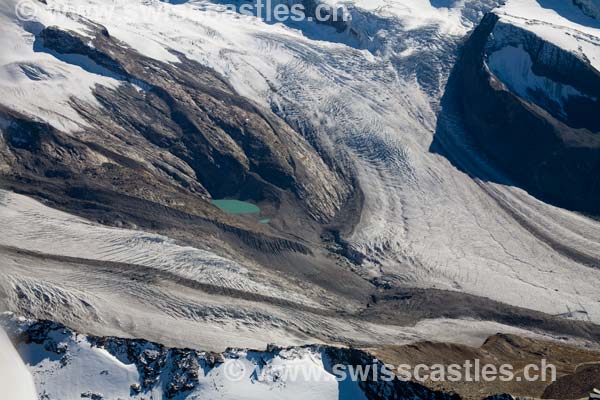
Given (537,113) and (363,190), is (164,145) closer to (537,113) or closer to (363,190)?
(363,190)

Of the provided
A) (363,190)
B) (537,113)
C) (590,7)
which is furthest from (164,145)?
(590,7)

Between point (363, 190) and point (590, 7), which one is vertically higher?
point (590, 7)

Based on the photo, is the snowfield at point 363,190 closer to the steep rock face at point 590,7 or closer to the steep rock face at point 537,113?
the steep rock face at point 537,113

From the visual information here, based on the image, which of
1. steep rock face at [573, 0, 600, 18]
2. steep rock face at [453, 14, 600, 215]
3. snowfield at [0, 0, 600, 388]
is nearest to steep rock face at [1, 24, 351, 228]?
snowfield at [0, 0, 600, 388]

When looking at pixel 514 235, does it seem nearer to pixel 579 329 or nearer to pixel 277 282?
pixel 579 329

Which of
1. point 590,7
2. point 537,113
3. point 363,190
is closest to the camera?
point 363,190

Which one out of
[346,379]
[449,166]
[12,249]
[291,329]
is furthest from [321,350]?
[449,166]

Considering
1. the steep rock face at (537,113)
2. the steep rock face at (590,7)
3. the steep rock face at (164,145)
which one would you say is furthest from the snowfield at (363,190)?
the steep rock face at (164,145)
